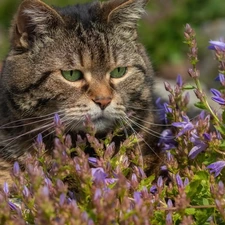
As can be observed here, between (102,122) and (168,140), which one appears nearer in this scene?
(102,122)

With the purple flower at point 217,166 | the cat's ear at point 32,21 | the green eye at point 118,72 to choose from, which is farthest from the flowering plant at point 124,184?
the cat's ear at point 32,21

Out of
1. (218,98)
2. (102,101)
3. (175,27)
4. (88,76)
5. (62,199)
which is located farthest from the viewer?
(175,27)

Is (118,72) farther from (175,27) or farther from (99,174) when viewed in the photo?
(175,27)

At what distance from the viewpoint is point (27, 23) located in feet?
10.9

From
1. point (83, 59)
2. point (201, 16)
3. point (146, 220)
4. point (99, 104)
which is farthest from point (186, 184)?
point (201, 16)

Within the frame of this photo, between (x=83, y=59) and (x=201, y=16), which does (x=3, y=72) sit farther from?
(x=201, y=16)

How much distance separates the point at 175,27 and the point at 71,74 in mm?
4668

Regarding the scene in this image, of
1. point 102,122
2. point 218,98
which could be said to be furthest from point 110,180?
point 102,122

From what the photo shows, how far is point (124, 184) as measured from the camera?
2139 millimetres

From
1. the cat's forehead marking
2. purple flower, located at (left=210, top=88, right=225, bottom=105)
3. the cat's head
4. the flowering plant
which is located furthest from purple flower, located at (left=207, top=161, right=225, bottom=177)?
the cat's forehead marking

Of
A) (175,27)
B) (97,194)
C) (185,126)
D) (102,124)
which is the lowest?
(175,27)

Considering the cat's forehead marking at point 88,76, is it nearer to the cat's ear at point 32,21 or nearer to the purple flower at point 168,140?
the cat's ear at point 32,21

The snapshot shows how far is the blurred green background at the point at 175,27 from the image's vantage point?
299 inches

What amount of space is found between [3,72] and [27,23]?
0.36 meters
